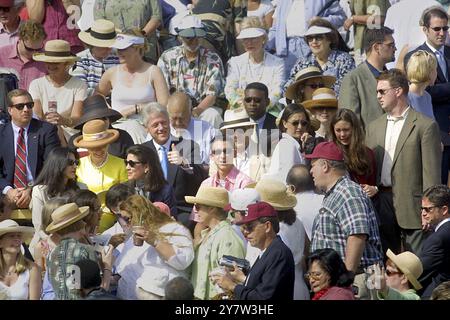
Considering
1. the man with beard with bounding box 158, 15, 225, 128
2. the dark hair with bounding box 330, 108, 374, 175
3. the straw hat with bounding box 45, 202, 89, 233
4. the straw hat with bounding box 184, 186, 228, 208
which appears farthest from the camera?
the man with beard with bounding box 158, 15, 225, 128

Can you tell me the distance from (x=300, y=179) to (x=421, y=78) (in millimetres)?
Result: 2040

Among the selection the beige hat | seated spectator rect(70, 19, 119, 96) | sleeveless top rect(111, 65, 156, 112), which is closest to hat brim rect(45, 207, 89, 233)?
the beige hat

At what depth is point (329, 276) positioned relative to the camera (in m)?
15.9

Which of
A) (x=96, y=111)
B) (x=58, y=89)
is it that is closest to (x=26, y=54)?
(x=58, y=89)

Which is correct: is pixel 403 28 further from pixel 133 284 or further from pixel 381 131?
pixel 133 284

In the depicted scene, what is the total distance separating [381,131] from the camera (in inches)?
727

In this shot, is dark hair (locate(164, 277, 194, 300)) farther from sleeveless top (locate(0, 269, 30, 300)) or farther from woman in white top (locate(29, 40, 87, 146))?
woman in white top (locate(29, 40, 87, 146))

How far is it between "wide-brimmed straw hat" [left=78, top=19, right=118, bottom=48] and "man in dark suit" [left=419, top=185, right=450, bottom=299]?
4511mm

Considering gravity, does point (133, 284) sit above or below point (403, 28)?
below

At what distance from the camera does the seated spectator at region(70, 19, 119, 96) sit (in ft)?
68.4

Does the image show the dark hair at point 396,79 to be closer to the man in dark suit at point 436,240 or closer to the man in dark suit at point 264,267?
the man in dark suit at point 436,240

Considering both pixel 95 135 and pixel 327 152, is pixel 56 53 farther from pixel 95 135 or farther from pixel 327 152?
pixel 327 152

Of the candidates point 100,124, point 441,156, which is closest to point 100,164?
point 100,124

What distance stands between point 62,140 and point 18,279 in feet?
9.20
